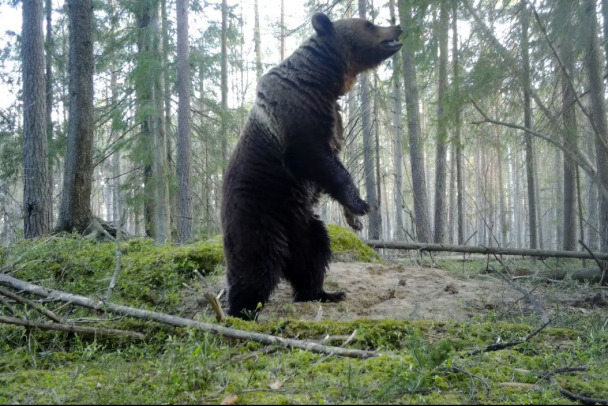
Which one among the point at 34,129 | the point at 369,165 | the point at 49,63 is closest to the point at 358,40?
the point at 34,129

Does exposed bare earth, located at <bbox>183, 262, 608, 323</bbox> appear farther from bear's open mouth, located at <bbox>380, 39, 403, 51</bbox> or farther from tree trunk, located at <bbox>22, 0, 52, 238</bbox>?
tree trunk, located at <bbox>22, 0, 52, 238</bbox>

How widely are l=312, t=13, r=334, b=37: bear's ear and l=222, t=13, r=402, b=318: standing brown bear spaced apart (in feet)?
0.04

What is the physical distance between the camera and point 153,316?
2.78m

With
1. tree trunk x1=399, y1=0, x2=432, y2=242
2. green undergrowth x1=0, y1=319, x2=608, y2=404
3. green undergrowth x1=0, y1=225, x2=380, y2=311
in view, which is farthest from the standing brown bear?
tree trunk x1=399, y1=0, x2=432, y2=242

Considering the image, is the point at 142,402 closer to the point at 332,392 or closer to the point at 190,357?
the point at 190,357

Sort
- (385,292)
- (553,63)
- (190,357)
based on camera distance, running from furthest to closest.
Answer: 1. (553,63)
2. (385,292)
3. (190,357)

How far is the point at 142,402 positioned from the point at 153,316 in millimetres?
1064

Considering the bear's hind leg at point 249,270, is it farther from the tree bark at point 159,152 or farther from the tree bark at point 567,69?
the tree bark at point 159,152

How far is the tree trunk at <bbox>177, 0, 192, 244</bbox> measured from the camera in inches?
535

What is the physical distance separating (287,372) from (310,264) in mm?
2913

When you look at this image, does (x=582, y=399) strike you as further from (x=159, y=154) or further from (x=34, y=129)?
(x=159, y=154)

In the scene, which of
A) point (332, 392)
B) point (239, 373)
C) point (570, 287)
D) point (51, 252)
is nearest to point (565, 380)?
point (332, 392)

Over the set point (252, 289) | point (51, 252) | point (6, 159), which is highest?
point (6, 159)

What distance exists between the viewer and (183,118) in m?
13.7
